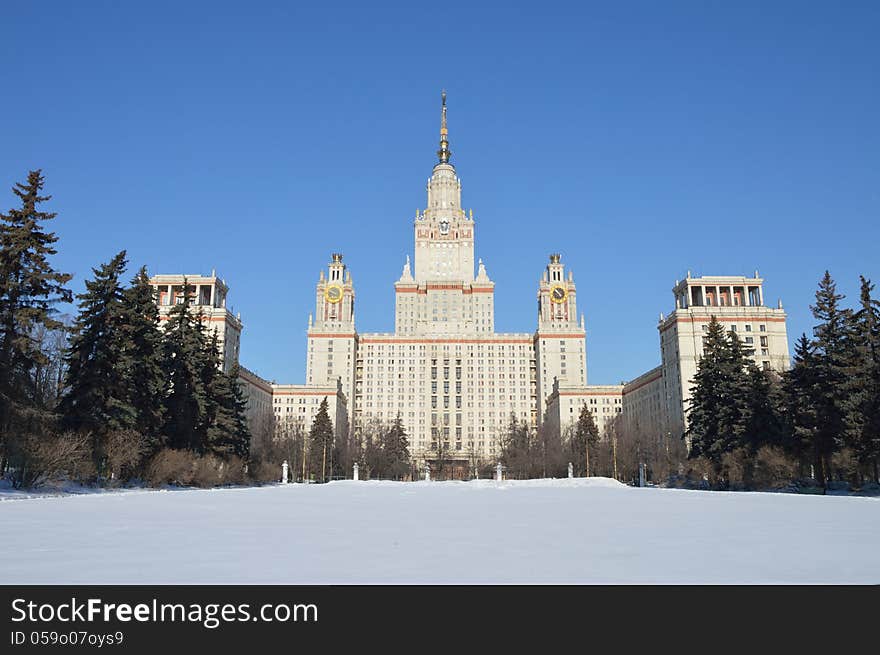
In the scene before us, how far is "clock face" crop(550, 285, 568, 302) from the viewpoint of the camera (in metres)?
151

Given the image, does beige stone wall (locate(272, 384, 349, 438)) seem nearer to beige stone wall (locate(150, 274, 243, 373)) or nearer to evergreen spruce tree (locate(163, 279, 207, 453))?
beige stone wall (locate(150, 274, 243, 373))

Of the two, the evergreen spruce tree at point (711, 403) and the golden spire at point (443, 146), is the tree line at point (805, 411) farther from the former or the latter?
the golden spire at point (443, 146)

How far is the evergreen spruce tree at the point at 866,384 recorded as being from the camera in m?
30.6

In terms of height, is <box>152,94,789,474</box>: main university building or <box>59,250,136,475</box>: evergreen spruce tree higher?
<box>152,94,789,474</box>: main university building

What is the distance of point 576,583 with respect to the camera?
6980mm

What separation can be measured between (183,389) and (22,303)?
554 inches

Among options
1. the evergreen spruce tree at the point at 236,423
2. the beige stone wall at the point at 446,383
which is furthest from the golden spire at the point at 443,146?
the evergreen spruce tree at the point at 236,423

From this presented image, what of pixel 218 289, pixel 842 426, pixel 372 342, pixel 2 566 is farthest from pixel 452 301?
pixel 2 566

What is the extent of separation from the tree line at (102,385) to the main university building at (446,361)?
8476 centimetres

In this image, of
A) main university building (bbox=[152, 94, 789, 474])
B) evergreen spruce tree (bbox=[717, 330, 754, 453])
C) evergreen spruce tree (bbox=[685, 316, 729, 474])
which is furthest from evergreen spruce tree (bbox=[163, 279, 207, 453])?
main university building (bbox=[152, 94, 789, 474])

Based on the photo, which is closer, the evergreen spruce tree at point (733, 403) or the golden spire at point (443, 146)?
the evergreen spruce tree at point (733, 403)

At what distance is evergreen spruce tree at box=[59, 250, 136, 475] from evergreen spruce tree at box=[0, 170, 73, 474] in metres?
3.10
